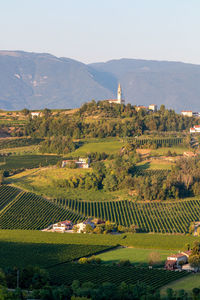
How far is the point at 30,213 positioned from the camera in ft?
234

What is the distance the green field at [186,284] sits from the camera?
4216cm

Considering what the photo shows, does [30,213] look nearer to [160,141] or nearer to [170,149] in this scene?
[170,149]

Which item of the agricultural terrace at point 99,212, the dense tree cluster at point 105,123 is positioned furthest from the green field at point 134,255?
the dense tree cluster at point 105,123

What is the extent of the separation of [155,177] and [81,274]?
41.2 meters

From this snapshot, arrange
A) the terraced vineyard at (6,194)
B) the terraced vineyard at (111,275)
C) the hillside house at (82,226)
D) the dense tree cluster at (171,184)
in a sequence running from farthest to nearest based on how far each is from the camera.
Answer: the dense tree cluster at (171,184)
the terraced vineyard at (6,194)
the hillside house at (82,226)
the terraced vineyard at (111,275)

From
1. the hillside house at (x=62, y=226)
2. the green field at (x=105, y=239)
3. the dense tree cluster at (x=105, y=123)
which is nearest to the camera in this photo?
the green field at (x=105, y=239)

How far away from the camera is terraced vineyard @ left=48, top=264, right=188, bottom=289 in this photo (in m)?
43.2

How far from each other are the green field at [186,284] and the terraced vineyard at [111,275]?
0.40m

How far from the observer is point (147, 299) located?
3775 centimetres

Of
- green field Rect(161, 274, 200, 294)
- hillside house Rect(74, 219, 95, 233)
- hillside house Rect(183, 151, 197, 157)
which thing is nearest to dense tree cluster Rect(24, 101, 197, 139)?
hillside house Rect(183, 151, 197, 157)

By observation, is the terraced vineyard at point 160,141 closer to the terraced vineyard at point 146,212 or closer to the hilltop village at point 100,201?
the hilltop village at point 100,201

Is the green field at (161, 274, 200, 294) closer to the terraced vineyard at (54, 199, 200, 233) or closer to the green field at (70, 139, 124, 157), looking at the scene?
the terraced vineyard at (54, 199, 200, 233)

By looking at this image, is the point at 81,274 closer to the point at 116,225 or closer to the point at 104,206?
the point at 116,225

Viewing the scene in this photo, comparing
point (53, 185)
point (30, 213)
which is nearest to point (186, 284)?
point (30, 213)
